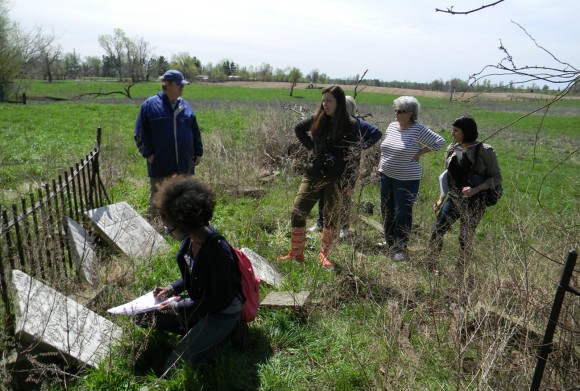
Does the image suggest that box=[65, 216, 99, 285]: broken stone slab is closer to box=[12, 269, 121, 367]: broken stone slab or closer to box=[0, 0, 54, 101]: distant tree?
box=[12, 269, 121, 367]: broken stone slab

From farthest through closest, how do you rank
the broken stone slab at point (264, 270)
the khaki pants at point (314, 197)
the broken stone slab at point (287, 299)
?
the khaki pants at point (314, 197)
the broken stone slab at point (264, 270)
the broken stone slab at point (287, 299)

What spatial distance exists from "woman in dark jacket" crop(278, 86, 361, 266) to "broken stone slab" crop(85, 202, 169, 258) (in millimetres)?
1497

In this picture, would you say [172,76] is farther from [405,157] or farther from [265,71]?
[265,71]

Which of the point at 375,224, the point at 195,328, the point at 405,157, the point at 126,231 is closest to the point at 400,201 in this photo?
the point at 405,157

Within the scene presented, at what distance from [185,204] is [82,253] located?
1.77 meters

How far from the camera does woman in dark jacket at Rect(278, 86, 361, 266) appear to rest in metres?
4.49

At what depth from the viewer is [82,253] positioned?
159 inches

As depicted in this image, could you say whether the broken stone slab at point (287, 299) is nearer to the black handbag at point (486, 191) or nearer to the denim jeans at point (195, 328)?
the denim jeans at point (195, 328)

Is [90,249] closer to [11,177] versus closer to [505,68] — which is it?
[505,68]

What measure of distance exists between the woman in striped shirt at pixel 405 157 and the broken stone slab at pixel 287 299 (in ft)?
4.86

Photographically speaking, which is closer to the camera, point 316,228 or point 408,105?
point 408,105

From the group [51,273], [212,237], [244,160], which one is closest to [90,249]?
[51,273]

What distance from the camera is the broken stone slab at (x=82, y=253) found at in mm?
3840

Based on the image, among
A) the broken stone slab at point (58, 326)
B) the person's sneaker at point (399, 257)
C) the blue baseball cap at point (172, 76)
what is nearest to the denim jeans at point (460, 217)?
the person's sneaker at point (399, 257)
